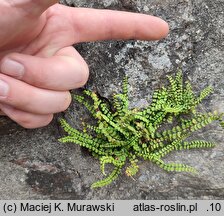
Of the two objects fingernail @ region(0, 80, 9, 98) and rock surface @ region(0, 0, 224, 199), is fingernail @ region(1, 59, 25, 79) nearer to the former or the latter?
fingernail @ region(0, 80, 9, 98)

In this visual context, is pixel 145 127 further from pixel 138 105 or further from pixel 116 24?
pixel 116 24

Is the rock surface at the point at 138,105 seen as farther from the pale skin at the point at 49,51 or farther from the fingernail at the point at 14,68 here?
the fingernail at the point at 14,68

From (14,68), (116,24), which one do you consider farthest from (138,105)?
(14,68)

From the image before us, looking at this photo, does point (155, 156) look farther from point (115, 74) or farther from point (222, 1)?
point (222, 1)

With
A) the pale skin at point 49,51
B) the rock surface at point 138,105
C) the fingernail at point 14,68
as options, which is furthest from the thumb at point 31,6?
the rock surface at point 138,105

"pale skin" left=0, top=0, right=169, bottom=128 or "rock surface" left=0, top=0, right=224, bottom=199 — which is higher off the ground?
"pale skin" left=0, top=0, right=169, bottom=128

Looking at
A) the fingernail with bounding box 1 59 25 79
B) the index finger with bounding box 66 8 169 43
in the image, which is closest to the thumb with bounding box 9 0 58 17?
the fingernail with bounding box 1 59 25 79

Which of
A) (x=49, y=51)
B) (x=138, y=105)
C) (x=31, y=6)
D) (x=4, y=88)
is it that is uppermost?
(x=31, y=6)
